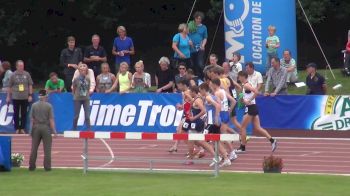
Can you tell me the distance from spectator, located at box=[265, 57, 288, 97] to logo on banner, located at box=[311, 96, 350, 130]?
1416 mm

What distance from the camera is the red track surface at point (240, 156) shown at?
22812mm

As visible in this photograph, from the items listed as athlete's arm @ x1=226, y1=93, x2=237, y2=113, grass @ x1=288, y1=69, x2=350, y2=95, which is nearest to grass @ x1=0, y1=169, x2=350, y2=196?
athlete's arm @ x1=226, y1=93, x2=237, y2=113

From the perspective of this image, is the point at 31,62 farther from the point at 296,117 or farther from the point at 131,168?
the point at 131,168

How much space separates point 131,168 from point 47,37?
26633mm

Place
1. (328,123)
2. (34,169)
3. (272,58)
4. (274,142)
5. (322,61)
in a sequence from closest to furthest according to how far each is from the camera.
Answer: (34,169)
(274,142)
(328,123)
(272,58)
(322,61)

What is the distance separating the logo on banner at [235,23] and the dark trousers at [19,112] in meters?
6.24

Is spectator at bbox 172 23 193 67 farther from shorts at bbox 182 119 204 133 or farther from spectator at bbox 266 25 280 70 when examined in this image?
shorts at bbox 182 119 204 133

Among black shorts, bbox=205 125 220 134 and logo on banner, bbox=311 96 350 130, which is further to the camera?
logo on banner, bbox=311 96 350 130

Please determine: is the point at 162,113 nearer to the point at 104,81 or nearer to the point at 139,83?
the point at 139,83

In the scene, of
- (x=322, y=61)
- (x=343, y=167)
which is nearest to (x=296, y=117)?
(x=343, y=167)

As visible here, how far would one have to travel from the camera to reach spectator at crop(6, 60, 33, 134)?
29781mm

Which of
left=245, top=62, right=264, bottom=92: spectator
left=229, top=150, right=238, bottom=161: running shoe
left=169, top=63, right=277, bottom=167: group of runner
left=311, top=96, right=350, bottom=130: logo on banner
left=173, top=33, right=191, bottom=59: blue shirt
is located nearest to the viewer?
left=169, top=63, right=277, bottom=167: group of runner

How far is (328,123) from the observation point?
90.4 ft

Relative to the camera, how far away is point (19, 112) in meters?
29.9
